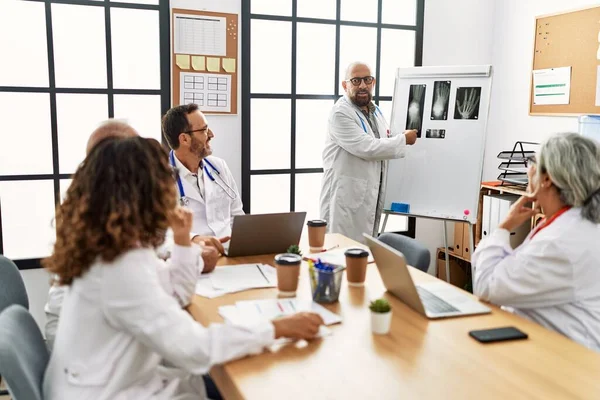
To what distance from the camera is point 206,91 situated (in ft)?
12.2

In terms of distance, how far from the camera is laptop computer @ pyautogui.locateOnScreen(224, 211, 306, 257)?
2199 mm

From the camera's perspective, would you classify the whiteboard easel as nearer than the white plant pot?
No

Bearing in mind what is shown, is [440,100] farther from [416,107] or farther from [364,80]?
[364,80]

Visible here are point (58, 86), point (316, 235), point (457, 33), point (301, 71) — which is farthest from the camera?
point (457, 33)

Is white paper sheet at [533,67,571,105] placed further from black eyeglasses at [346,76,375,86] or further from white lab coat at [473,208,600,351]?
white lab coat at [473,208,600,351]

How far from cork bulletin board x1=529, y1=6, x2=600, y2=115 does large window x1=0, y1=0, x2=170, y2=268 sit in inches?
102

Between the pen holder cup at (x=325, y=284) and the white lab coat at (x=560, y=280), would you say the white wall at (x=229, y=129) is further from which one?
the white lab coat at (x=560, y=280)

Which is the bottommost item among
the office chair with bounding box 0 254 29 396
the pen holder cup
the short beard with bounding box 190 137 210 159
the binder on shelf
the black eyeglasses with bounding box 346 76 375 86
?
the office chair with bounding box 0 254 29 396

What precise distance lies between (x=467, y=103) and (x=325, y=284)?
8.03 ft

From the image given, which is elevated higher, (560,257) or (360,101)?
(360,101)

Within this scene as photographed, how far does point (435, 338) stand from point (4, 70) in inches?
119

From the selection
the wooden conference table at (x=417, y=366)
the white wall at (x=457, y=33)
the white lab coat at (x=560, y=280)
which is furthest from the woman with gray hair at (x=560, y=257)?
the white wall at (x=457, y=33)

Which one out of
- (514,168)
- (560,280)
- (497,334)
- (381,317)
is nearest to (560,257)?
(560,280)

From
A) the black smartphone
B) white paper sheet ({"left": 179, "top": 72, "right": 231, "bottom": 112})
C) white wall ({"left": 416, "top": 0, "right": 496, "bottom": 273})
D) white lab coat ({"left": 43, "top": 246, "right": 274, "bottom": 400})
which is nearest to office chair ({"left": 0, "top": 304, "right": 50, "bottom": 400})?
white lab coat ({"left": 43, "top": 246, "right": 274, "bottom": 400})
